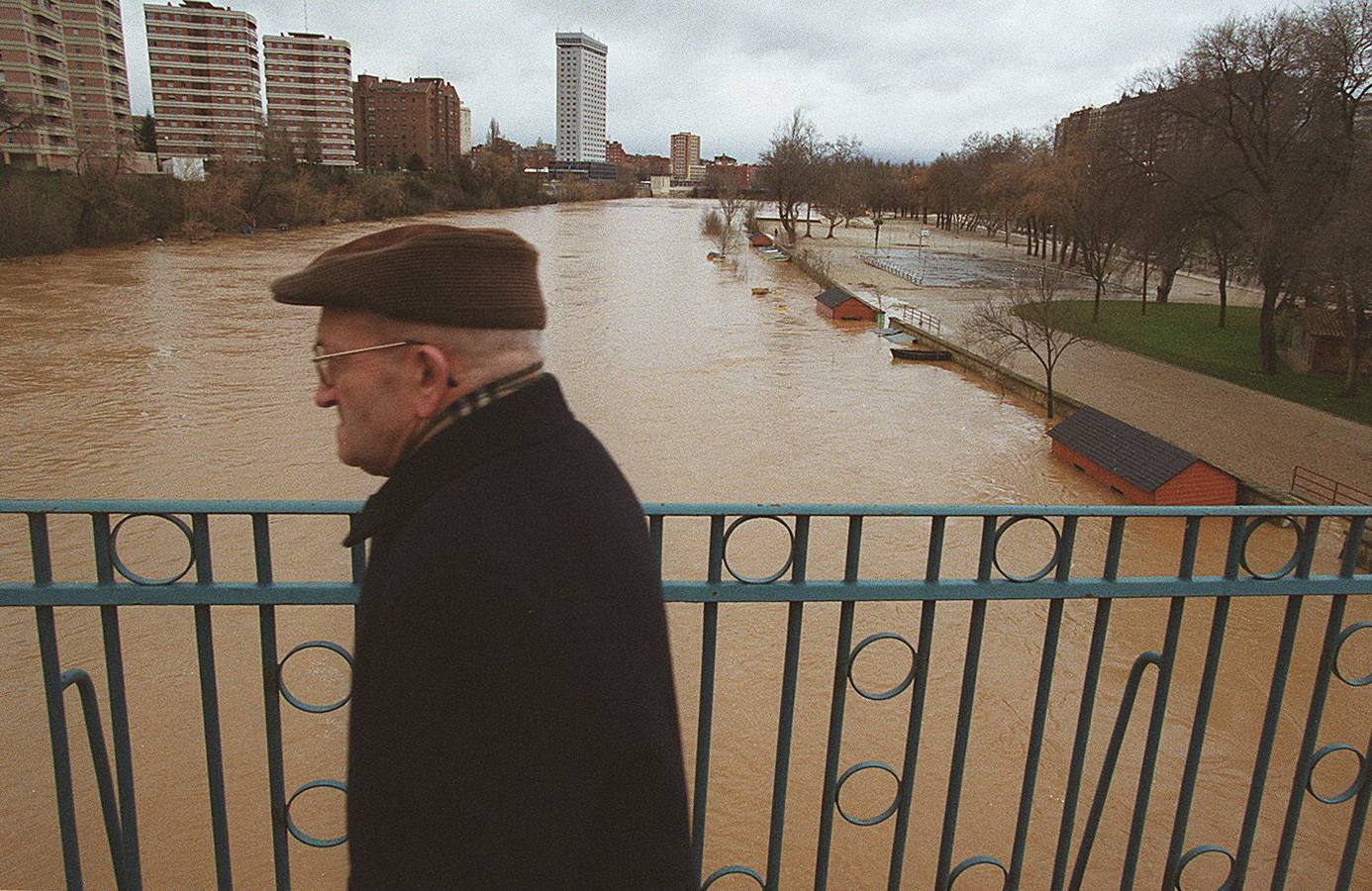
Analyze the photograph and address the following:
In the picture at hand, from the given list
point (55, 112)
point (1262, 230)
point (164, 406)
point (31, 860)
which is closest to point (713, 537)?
point (31, 860)

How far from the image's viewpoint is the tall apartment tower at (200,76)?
102 metres

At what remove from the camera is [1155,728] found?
2539 mm

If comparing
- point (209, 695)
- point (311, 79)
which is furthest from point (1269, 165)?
point (311, 79)

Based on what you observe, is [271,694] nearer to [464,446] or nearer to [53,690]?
[53,690]

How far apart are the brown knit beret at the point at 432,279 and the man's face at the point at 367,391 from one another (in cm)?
3

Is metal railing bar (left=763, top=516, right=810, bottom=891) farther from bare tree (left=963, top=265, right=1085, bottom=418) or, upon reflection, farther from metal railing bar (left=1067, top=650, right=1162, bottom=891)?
bare tree (left=963, top=265, right=1085, bottom=418)

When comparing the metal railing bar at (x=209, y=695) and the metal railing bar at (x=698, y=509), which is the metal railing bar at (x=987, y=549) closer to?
the metal railing bar at (x=698, y=509)

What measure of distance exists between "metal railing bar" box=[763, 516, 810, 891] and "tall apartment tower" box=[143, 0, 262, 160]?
370 ft

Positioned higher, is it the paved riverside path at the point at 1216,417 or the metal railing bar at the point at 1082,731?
the metal railing bar at the point at 1082,731

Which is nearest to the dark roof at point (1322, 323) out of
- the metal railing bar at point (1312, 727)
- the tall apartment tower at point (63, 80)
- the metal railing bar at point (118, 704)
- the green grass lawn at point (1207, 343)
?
the green grass lawn at point (1207, 343)

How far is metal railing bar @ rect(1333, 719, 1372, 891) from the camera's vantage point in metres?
2.56

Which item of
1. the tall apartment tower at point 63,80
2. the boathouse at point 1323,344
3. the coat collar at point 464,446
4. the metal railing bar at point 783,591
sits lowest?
the boathouse at point 1323,344

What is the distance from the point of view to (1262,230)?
Answer: 950 inches

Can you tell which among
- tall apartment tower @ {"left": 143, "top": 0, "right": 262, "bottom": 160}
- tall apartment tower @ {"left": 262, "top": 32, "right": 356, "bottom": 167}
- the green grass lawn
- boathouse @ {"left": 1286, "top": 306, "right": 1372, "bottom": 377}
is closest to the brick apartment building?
tall apartment tower @ {"left": 262, "top": 32, "right": 356, "bottom": 167}
